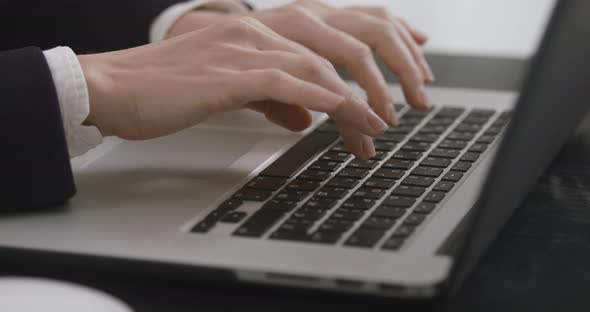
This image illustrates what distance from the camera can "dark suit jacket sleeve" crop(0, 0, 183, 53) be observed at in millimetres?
1139

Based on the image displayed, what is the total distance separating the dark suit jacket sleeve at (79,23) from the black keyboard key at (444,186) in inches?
21.2

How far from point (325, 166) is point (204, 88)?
118 mm

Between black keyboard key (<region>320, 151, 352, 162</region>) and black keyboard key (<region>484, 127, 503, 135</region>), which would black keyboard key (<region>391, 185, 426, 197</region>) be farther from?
black keyboard key (<region>484, 127, 503, 135</region>)

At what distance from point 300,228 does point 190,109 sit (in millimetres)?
172

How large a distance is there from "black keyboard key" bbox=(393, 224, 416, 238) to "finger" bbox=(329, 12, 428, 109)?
1.05 feet

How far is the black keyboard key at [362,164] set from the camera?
2.51 ft

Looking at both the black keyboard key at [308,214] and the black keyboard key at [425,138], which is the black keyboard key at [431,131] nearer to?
the black keyboard key at [425,138]

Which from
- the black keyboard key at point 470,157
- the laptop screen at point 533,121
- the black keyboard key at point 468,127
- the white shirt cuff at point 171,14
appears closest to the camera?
the laptop screen at point 533,121

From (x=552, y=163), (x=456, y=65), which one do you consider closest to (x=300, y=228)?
(x=552, y=163)

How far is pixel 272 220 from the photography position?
2.06 ft

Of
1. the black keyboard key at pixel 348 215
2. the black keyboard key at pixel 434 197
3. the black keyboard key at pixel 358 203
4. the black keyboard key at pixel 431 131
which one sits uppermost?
the black keyboard key at pixel 348 215

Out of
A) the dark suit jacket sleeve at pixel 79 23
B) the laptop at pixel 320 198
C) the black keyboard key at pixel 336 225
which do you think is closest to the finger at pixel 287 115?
the laptop at pixel 320 198

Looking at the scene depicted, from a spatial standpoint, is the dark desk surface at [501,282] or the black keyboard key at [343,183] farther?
the black keyboard key at [343,183]

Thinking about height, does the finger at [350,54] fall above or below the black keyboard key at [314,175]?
above
